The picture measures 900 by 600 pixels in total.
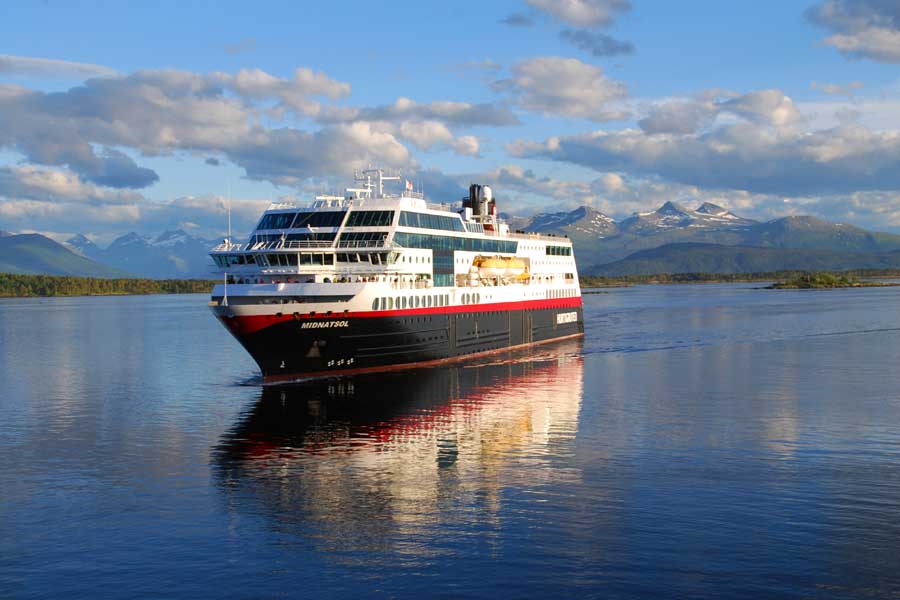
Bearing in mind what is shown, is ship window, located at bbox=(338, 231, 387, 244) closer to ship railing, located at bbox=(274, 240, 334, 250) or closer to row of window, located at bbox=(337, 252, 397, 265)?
row of window, located at bbox=(337, 252, 397, 265)

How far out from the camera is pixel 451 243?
73875mm

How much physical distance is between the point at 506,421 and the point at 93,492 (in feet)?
75.9

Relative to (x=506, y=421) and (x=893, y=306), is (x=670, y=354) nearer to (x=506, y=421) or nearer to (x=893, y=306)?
(x=506, y=421)

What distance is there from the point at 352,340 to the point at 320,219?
1009 cm

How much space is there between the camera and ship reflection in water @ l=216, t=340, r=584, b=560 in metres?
30.4

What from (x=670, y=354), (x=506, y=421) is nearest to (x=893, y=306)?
(x=670, y=354)

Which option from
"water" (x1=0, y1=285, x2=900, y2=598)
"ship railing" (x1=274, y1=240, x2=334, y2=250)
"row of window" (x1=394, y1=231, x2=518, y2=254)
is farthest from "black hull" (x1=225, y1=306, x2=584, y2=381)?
"ship railing" (x1=274, y1=240, x2=334, y2=250)

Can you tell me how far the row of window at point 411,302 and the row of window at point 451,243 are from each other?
13.6ft

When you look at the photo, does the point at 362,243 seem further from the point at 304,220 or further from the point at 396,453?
the point at 396,453

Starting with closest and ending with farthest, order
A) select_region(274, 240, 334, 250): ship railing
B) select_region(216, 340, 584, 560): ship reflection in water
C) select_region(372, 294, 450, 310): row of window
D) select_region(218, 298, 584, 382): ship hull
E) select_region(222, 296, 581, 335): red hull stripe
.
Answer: select_region(216, 340, 584, 560): ship reflection in water → select_region(222, 296, 581, 335): red hull stripe → select_region(218, 298, 584, 382): ship hull → select_region(372, 294, 450, 310): row of window → select_region(274, 240, 334, 250): ship railing

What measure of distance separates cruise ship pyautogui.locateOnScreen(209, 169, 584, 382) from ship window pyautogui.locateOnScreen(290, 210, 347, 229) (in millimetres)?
Result: 83

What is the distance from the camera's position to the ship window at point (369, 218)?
214 feet

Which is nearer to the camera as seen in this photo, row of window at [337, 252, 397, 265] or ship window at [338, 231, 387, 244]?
row of window at [337, 252, 397, 265]

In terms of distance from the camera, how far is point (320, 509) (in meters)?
31.7
